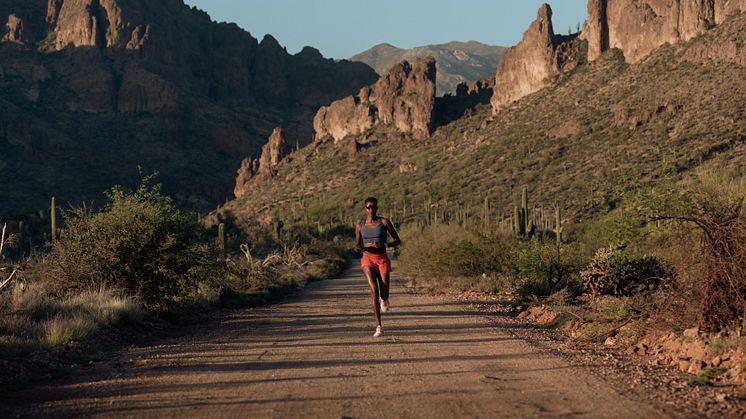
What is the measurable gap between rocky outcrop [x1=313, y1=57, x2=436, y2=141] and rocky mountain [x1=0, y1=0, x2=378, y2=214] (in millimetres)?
21647

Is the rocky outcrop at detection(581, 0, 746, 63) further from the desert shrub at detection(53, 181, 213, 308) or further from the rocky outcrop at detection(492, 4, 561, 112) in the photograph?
the desert shrub at detection(53, 181, 213, 308)

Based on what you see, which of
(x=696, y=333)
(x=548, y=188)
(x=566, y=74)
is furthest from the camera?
(x=566, y=74)

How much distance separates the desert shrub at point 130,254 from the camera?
1638 cm

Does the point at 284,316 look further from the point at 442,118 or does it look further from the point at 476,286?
the point at 442,118

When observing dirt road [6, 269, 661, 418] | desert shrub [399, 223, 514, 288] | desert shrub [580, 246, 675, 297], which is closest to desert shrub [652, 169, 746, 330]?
dirt road [6, 269, 661, 418]

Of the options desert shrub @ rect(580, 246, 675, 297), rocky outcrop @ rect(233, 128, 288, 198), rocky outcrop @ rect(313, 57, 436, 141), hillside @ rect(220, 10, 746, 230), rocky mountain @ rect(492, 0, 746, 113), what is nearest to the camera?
desert shrub @ rect(580, 246, 675, 297)

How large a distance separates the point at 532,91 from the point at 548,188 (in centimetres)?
4045

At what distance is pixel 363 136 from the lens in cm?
11231

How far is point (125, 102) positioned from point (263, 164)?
1455 inches

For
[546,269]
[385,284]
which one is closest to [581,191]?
[546,269]

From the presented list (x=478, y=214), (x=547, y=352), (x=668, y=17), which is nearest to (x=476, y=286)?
(x=547, y=352)

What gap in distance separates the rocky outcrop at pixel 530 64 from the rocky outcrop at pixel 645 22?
5.46m

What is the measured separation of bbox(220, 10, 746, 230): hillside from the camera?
5162 cm

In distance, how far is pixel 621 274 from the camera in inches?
567
